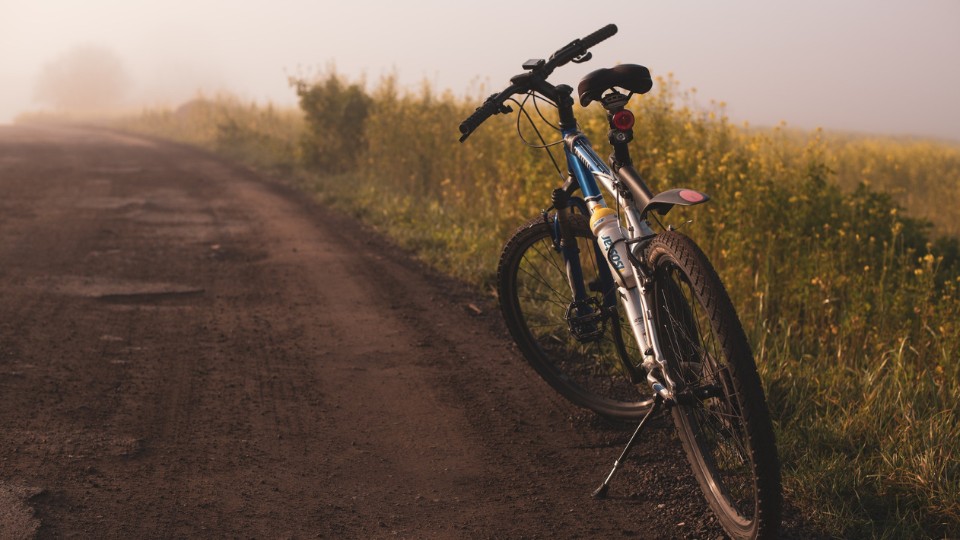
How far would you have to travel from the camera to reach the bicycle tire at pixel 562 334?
4.50m

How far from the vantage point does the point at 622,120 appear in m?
3.58

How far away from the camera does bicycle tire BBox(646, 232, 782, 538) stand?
2865 mm

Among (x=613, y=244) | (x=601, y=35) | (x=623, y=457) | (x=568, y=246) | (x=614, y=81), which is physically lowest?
(x=623, y=457)

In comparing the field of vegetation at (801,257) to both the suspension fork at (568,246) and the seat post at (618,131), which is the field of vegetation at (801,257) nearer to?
the suspension fork at (568,246)

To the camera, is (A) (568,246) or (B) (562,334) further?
(B) (562,334)

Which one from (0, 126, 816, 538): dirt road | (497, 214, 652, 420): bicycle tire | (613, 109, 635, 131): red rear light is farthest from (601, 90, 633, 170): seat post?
(0, 126, 816, 538): dirt road

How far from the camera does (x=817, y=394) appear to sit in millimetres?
4422

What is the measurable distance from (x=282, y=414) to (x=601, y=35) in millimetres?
2293

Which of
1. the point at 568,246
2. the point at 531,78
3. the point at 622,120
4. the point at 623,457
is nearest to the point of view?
the point at 622,120

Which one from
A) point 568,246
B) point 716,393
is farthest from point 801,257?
point 716,393

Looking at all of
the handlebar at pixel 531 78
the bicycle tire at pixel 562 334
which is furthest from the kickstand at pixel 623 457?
the handlebar at pixel 531 78

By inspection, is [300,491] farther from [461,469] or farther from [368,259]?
[368,259]

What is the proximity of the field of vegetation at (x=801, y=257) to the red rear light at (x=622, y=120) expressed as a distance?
4.88 feet

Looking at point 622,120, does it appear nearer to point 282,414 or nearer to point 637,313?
point 637,313
